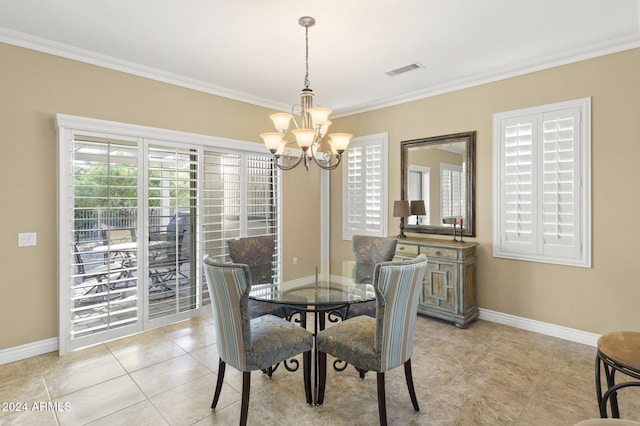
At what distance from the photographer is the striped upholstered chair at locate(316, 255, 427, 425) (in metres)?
2.00

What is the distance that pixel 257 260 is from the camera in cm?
341

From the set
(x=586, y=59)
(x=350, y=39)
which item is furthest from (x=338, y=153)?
(x=586, y=59)

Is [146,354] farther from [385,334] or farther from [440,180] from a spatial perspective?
[440,180]

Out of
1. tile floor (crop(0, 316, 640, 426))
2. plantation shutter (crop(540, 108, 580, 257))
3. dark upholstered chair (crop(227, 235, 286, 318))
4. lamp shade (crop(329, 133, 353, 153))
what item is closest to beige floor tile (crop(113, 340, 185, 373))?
tile floor (crop(0, 316, 640, 426))

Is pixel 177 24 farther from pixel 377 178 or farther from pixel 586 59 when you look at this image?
pixel 586 59

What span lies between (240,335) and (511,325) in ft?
10.4

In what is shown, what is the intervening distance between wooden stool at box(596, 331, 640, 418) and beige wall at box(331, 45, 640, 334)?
1423 mm

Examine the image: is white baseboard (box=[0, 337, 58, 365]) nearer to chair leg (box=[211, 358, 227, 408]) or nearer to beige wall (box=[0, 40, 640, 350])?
beige wall (box=[0, 40, 640, 350])

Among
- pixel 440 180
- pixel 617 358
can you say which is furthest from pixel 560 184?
pixel 617 358

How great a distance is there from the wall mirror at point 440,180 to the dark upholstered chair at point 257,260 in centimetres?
208

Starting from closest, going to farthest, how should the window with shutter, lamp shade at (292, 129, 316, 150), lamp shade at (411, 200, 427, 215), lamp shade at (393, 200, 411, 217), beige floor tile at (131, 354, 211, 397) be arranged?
lamp shade at (292, 129, 316, 150), beige floor tile at (131, 354, 211, 397), lamp shade at (393, 200, 411, 217), lamp shade at (411, 200, 427, 215), the window with shutter

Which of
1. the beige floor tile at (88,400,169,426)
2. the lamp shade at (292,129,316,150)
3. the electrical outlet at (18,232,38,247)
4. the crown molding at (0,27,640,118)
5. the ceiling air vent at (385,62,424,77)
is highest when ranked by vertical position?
the ceiling air vent at (385,62,424,77)

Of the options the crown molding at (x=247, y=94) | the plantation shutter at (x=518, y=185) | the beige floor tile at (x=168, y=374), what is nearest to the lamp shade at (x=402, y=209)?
the plantation shutter at (x=518, y=185)

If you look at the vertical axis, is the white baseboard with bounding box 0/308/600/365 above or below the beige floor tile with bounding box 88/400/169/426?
above
